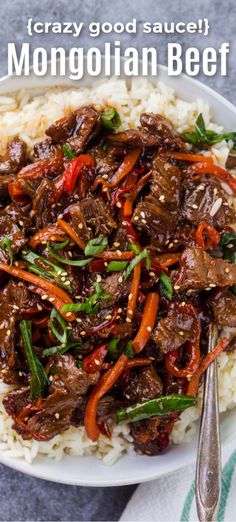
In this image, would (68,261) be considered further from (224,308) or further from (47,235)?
(224,308)

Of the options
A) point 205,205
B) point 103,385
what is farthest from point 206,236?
point 103,385

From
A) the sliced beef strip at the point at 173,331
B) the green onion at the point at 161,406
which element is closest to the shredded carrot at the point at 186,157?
the sliced beef strip at the point at 173,331

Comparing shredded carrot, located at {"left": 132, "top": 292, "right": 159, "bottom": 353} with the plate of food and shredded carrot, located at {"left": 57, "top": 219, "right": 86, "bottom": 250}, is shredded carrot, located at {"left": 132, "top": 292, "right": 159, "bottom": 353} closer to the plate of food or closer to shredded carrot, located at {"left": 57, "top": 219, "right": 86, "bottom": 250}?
the plate of food

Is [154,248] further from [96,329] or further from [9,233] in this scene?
[9,233]

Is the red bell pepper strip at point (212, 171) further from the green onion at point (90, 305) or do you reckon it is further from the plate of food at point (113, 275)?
the green onion at point (90, 305)

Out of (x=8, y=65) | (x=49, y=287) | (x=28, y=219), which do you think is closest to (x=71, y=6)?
(x=8, y=65)
